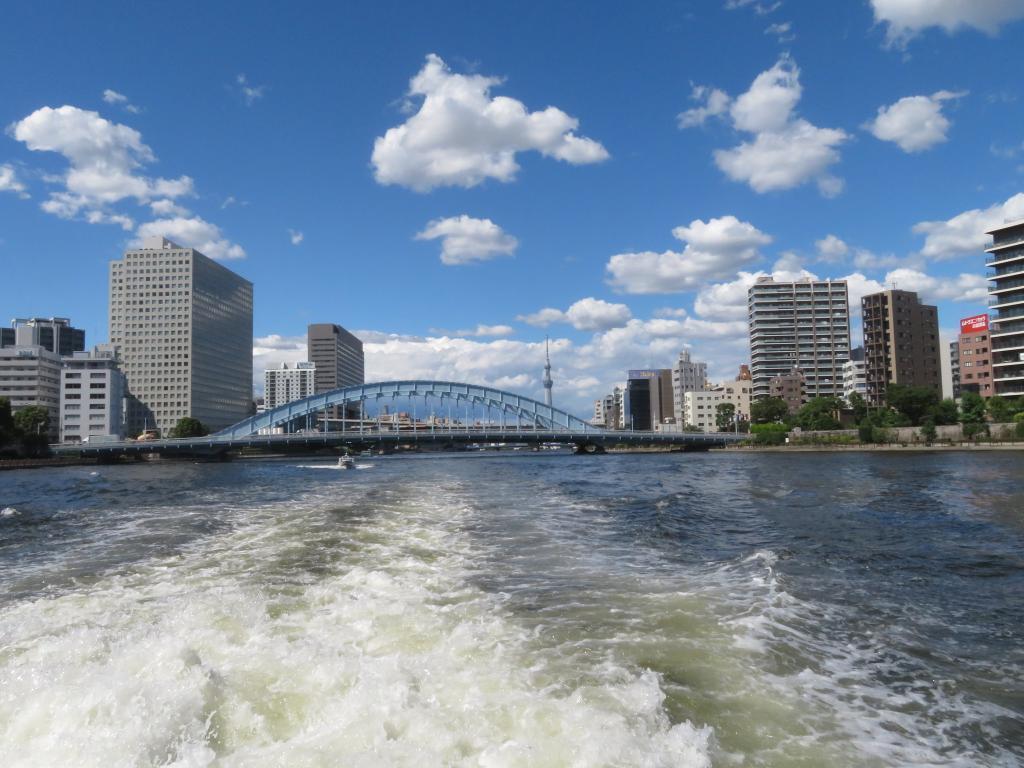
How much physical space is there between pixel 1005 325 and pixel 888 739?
10028cm

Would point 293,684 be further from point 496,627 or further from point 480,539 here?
point 480,539

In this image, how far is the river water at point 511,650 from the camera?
455 cm

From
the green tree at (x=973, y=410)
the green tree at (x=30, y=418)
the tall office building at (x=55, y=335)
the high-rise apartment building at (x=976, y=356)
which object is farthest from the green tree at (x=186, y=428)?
the high-rise apartment building at (x=976, y=356)

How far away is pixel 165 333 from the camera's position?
151875 mm

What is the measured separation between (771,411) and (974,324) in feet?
100

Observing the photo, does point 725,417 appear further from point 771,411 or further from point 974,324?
point 974,324

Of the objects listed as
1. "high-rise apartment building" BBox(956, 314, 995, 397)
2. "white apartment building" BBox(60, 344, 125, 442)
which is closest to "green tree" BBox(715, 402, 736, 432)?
"high-rise apartment building" BBox(956, 314, 995, 397)

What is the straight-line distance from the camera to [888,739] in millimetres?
4828

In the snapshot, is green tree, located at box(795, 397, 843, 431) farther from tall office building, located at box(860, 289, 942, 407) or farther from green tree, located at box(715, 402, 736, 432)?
green tree, located at box(715, 402, 736, 432)

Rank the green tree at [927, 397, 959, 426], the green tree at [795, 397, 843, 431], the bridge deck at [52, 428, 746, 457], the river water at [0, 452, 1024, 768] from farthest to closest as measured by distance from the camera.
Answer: the green tree at [795, 397, 843, 431], the bridge deck at [52, 428, 746, 457], the green tree at [927, 397, 959, 426], the river water at [0, 452, 1024, 768]

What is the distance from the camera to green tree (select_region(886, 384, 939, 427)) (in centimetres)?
8388

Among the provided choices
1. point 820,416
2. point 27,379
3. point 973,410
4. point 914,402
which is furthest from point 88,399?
point 973,410

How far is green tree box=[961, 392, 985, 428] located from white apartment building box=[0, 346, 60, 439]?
141 meters

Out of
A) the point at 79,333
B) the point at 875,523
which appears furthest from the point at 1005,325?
the point at 79,333
